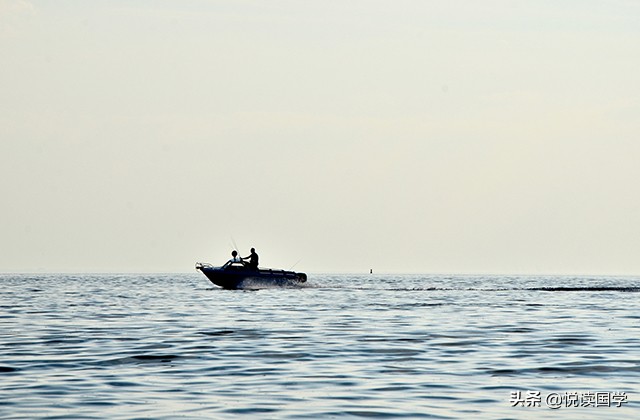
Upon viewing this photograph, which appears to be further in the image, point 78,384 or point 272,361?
point 272,361

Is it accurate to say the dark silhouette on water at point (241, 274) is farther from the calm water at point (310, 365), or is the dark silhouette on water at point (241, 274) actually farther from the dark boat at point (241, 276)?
the calm water at point (310, 365)

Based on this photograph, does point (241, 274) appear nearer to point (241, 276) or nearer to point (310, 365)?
point (241, 276)

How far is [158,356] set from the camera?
27.5 m

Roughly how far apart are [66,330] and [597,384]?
19.6 m

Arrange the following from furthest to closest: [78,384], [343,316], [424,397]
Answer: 1. [343,316]
2. [78,384]
3. [424,397]

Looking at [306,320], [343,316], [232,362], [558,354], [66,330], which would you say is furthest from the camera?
[343,316]

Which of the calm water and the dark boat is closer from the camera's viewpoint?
the calm water

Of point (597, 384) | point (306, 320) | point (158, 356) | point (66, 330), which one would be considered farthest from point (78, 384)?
point (306, 320)

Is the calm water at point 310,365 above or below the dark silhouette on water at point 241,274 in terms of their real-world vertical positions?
below

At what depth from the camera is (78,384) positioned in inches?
862

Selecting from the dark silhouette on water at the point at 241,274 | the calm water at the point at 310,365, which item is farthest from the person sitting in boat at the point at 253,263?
the calm water at the point at 310,365

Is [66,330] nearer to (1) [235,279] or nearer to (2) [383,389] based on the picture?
(2) [383,389]

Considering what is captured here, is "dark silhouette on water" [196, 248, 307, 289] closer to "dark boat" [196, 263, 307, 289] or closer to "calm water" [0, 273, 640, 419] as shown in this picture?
"dark boat" [196, 263, 307, 289]

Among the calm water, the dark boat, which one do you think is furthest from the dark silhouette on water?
the calm water
